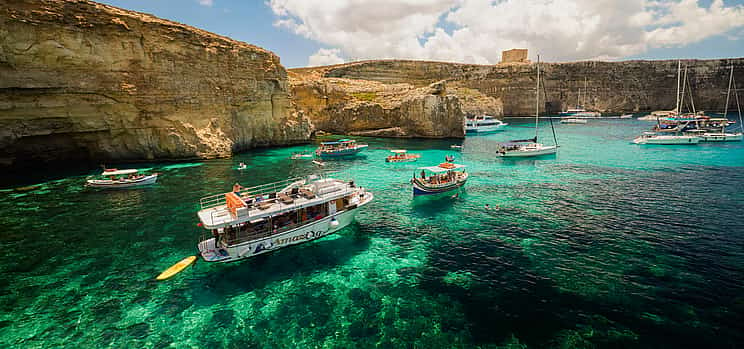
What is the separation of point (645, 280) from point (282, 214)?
1908 cm

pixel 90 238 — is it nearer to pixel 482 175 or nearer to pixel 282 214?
pixel 282 214

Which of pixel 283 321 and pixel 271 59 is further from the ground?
pixel 271 59

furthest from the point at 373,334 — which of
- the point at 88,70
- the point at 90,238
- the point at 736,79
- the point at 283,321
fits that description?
the point at 736,79

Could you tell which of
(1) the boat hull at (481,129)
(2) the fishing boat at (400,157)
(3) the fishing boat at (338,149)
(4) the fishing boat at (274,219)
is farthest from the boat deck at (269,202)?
(1) the boat hull at (481,129)

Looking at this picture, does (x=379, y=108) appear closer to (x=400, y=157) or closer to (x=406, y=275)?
(x=400, y=157)

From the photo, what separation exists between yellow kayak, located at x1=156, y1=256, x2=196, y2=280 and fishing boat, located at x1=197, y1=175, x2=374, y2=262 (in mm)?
771

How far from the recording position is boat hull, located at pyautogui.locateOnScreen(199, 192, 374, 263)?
18.2m

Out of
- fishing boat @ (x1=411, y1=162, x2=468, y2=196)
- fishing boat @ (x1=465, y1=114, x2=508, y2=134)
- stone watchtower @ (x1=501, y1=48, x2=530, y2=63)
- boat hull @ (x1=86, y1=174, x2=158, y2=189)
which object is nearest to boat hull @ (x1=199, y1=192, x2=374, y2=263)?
fishing boat @ (x1=411, y1=162, x2=468, y2=196)

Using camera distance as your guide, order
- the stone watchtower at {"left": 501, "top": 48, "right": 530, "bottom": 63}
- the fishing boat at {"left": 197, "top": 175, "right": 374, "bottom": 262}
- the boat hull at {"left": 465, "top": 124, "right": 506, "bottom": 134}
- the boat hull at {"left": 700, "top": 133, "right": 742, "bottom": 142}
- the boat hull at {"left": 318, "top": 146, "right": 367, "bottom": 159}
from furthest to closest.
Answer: the stone watchtower at {"left": 501, "top": 48, "right": 530, "bottom": 63} < the boat hull at {"left": 465, "top": 124, "right": 506, "bottom": 134} < the boat hull at {"left": 700, "top": 133, "right": 742, "bottom": 142} < the boat hull at {"left": 318, "top": 146, "right": 367, "bottom": 159} < the fishing boat at {"left": 197, "top": 175, "right": 374, "bottom": 262}

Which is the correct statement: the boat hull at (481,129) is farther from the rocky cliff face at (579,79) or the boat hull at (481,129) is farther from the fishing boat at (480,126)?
the rocky cliff face at (579,79)

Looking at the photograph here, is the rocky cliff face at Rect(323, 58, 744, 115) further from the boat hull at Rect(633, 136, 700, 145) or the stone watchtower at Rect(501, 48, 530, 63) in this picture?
the boat hull at Rect(633, 136, 700, 145)

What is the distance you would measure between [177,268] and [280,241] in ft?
17.8

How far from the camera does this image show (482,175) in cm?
4025

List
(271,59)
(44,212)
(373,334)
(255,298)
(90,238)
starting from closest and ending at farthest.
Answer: (373,334) < (255,298) < (90,238) < (44,212) < (271,59)
